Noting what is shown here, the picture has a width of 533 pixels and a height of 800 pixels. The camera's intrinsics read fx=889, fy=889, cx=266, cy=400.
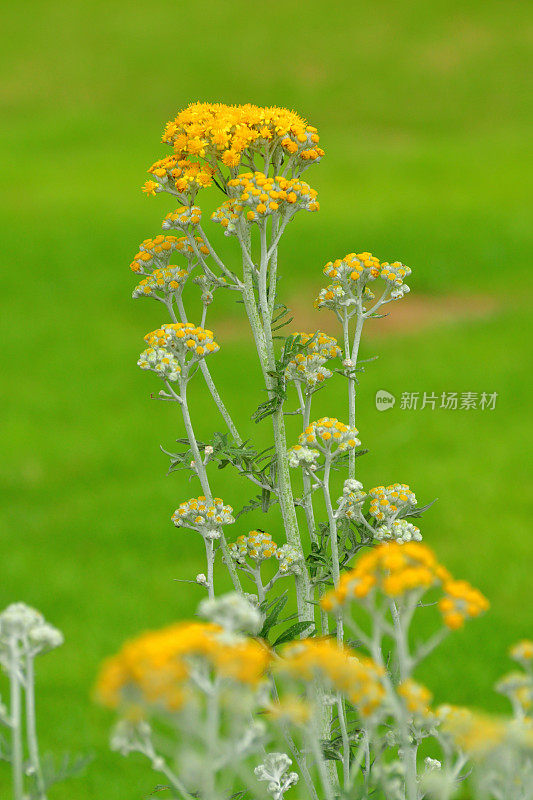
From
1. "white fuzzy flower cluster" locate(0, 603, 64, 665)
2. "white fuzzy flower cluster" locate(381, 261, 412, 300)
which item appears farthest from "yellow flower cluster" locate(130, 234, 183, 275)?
"white fuzzy flower cluster" locate(0, 603, 64, 665)

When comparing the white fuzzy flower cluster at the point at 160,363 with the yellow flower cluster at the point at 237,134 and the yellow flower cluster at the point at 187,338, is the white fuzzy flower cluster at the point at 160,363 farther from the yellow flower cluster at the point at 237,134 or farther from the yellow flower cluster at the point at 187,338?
the yellow flower cluster at the point at 237,134

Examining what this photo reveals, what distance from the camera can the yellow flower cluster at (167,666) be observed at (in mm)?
1372

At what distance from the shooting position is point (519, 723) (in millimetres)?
1653

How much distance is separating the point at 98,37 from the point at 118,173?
12.8 metres

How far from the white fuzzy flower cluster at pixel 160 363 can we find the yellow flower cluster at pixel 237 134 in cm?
65

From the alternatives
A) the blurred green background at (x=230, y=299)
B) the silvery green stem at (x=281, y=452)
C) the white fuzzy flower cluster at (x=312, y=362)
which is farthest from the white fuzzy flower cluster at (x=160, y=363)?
the blurred green background at (x=230, y=299)

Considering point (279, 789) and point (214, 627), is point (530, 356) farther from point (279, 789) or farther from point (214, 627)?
point (214, 627)

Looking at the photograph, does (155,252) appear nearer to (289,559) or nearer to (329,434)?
(329,434)

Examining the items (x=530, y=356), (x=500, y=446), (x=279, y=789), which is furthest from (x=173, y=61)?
(x=279, y=789)

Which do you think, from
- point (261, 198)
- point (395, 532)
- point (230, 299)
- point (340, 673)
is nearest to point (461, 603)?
point (340, 673)

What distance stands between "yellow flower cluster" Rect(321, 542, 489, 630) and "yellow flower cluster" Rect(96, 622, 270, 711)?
1.04 feet

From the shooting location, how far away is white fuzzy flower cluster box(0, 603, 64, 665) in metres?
1.81

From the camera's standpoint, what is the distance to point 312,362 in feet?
10.1

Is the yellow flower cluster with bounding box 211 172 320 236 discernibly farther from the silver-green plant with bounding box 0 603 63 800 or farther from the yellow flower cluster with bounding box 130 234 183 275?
the silver-green plant with bounding box 0 603 63 800
